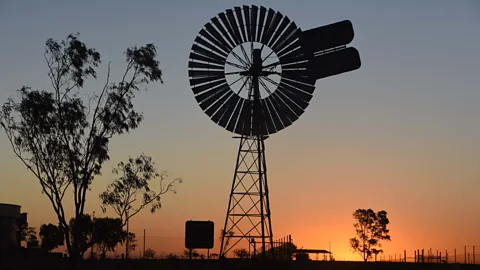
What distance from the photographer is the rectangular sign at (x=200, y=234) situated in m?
49.2

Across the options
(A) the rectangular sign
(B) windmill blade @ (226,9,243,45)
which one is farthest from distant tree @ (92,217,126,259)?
(B) windmill blade @ (226,9,243,45)

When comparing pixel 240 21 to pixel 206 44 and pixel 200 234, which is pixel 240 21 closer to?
→ pixel 206 44

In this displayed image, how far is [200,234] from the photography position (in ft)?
162

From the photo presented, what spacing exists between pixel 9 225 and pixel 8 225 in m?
0.19

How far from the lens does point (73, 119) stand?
158 ft

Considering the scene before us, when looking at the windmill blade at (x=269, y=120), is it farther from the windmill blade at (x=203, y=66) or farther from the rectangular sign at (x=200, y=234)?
the rectangular sign at (x=200, y=234)

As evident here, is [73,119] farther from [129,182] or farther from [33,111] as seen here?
[129,182]

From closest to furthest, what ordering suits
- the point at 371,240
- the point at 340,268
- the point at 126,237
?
the point at 340,268 < the point at 126,237 < the point at 371,240

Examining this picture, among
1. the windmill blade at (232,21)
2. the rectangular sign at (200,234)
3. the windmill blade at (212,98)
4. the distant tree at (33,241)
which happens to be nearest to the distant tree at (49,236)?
the distant tree at (33,241)

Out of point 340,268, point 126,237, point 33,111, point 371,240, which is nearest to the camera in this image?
point 33,111

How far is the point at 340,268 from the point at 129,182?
49.3 ft

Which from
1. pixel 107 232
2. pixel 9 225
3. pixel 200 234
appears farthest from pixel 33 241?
pixel 200 234

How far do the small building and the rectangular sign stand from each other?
72.2 ft

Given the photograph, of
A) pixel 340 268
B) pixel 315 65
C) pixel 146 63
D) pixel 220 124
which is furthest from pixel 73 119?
pixel 340 268
